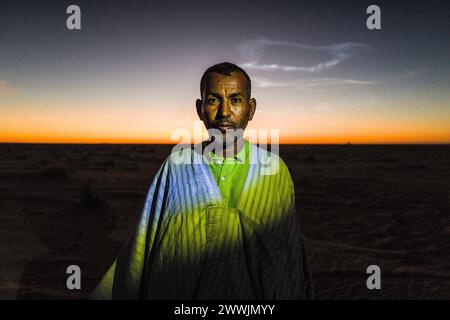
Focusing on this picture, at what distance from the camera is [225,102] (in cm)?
161

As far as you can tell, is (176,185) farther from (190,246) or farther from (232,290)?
(232,290)

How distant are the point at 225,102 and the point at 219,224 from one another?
1.77ft

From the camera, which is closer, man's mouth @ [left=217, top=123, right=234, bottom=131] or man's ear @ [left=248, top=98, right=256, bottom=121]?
man's mouth @ [left=217, top=123, right=234, bottom=131]

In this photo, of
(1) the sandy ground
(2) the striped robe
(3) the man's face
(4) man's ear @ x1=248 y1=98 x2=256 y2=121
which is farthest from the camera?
(1) the sandy ground

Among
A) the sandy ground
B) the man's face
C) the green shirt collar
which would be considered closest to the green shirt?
the green shirt collar

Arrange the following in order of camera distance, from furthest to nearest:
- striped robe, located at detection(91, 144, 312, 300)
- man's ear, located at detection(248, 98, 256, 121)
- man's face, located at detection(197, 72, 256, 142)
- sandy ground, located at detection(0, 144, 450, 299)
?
sandy ground, located at detection(0, 144, 450, 299) → man's ear, located at detection(248, 98, 256, 121) → man's face, located at detection(197, 72, 256, 142) → striped robe, located at detection(91, 144, 312, 300)

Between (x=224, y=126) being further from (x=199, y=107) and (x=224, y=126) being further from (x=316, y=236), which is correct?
(x=316, y=236)

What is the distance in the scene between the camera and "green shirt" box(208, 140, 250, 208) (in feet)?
5.39

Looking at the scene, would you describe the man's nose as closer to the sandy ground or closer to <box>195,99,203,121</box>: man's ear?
<box>195,99,203,121</box>: man's ear

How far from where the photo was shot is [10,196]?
9891 millimetres

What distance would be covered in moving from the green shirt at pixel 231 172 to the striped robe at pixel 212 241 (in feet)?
0.15

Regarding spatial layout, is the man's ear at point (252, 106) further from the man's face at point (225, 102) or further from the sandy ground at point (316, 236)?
the sandy ground at point (316, 236)

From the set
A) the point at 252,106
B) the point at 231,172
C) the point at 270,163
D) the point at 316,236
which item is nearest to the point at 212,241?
the point at 231,172

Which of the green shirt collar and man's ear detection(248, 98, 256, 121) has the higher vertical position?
man's ear detection(248, 98, 256, 121)
